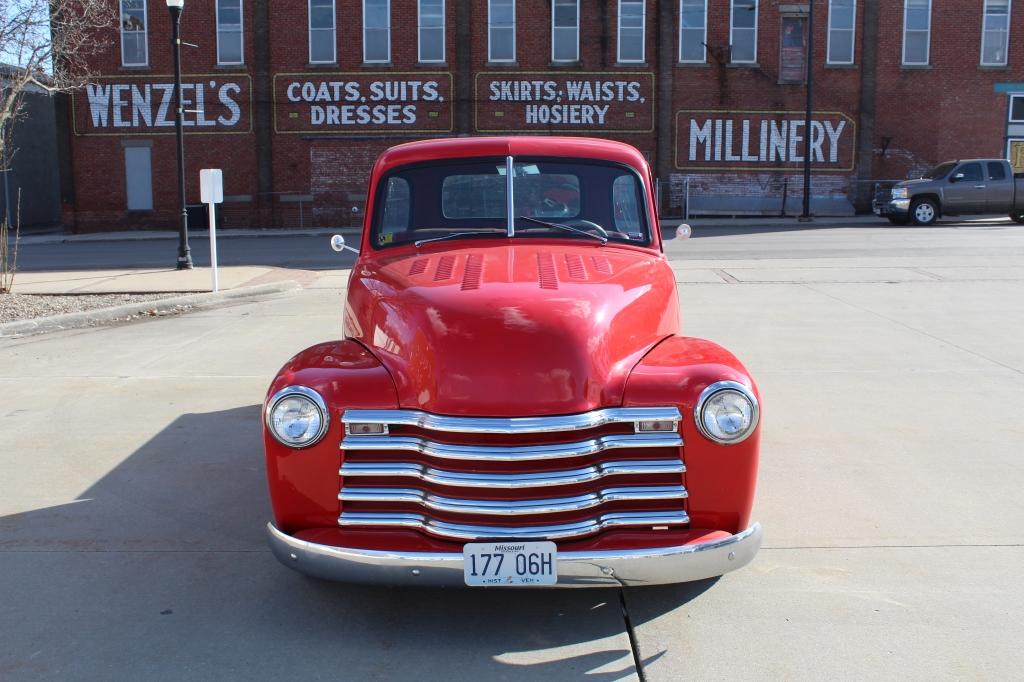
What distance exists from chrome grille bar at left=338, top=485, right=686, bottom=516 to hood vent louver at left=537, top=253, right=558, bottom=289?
1.07 metres

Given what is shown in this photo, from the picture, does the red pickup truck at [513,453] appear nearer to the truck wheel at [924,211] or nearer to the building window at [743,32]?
the truck wheel at [924,211]

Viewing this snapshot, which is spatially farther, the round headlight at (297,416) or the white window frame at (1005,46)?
the white window frame at (1005,46)

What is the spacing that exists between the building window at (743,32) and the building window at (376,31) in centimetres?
1081

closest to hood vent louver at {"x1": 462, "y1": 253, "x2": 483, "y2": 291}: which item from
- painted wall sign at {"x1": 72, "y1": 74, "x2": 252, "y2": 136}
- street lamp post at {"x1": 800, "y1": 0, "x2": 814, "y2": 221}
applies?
street lamp post at {"x1": 800, "y1": 0, "x2": 814, "y2": 221}

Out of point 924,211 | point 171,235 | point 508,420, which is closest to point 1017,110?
point 924,211

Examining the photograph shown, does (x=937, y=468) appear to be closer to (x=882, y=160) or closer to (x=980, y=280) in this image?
(x=980, y=280)

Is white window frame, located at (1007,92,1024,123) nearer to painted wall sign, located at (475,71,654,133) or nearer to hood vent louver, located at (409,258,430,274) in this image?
painted wall sign, located at (475,71,654,133)

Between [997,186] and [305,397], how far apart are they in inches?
1114

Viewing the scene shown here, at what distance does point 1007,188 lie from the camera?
28234 millimetres

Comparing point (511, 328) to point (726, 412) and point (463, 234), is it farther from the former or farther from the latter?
point (463, 234)

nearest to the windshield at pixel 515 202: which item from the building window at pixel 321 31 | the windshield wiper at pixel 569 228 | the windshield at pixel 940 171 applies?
the windshield wiper at pixel 569 228

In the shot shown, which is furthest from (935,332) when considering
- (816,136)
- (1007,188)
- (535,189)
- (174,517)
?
(816,136)

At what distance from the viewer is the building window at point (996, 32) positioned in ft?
107

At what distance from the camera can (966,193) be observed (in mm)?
28219
